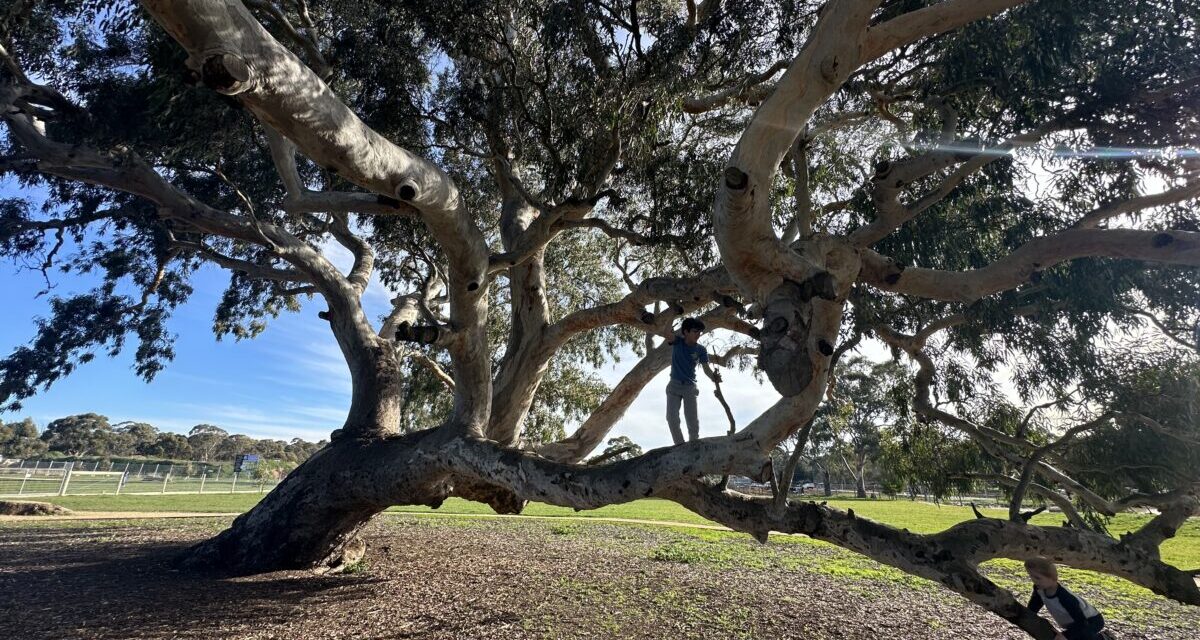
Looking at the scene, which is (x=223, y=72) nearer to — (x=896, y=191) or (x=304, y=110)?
(x=304, y=110)

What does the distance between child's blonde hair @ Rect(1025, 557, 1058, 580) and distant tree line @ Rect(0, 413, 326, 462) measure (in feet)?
210

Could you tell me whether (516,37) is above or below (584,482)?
above

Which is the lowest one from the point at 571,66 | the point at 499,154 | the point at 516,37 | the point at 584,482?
the point at 584,482

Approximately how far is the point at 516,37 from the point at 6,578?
838 cm

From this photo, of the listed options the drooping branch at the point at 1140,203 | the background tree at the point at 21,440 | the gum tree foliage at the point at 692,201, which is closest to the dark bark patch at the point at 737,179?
the gum tree foliage at the point at 692,201

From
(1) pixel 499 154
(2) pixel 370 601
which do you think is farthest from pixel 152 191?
(2) pixel 370 601

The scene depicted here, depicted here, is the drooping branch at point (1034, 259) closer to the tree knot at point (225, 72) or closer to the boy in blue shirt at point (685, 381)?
the boy in blue shirt at point (685, 381)

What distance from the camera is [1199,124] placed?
5293 millimetres

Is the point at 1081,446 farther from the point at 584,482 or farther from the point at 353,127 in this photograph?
the point at 353,127

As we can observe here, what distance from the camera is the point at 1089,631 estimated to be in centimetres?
385

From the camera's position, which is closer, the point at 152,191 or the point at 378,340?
the point at 152,191

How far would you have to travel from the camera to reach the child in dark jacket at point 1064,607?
12.7 ft

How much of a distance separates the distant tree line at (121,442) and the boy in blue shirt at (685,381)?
61.9m

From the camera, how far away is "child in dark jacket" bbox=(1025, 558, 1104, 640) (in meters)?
3.87
